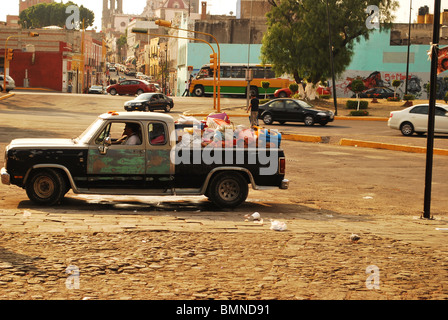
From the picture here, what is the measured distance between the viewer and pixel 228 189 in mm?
11672

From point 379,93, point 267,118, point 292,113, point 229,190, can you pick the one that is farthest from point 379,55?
point 229,190

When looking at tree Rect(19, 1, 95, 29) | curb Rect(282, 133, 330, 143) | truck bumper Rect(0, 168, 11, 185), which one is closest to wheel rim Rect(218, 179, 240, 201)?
truck bumper Rect(0, 168, 11, 185)

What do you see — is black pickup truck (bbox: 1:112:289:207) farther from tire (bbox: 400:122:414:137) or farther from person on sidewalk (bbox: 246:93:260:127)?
tire (bbox: 400:122:414:137)

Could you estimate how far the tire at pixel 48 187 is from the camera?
11.1 meters

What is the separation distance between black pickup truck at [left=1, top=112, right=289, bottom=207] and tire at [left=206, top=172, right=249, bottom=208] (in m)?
0.02

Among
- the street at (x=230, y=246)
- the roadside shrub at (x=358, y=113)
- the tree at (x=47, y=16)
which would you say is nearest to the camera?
the street at (x=230, y=246)

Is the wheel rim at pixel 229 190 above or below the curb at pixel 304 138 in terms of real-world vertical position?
above

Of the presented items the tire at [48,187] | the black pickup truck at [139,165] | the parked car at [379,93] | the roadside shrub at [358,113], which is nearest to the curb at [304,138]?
the roadside shrub at [358,113]

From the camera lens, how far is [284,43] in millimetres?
46844

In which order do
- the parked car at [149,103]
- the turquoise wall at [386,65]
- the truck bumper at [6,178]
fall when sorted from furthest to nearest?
the turquoise wall at [386,65], the parked car at [149,103], the truck bumper at [6,178]

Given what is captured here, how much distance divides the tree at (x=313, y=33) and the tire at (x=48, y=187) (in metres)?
36.2

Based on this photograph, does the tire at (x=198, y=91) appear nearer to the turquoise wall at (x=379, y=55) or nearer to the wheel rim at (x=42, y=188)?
the turquoise wall at (x=379, y=55)

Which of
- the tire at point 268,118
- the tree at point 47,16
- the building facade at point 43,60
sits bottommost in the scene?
the tire at point 268,118
